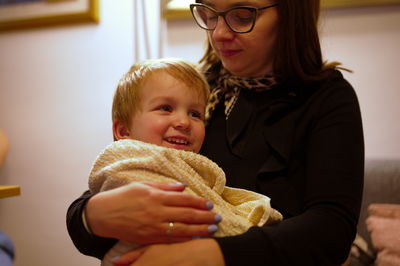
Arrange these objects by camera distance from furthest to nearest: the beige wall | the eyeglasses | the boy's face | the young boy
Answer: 1. the beige wall
2. the eyeglasses
3. the boy's face
4. the young boy

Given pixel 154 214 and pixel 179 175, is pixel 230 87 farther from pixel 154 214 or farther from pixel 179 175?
pixel 154 214

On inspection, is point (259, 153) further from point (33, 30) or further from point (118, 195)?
point (33, 30)

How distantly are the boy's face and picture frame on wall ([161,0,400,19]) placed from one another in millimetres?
932

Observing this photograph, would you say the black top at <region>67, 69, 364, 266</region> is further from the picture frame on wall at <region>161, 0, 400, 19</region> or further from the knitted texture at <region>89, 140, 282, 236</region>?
the picture frame on wall at <region>161, 0, 400, 19</region>

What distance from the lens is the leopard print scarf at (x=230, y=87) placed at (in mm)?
1148

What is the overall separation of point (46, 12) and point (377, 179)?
6.53 feet

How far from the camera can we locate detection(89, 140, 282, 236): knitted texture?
2.80 ft

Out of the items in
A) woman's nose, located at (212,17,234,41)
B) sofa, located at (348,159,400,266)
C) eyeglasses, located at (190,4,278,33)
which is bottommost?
sofa, located at (348,159,400,266)

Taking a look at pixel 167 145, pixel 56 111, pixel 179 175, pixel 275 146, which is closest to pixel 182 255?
pixel 179 175

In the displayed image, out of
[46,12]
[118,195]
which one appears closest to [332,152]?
[118,195]

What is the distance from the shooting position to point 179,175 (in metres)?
0.87

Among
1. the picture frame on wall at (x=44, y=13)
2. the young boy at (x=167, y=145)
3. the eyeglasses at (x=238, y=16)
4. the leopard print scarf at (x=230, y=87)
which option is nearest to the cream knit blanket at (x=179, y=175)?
the young boy at (x=167, y=145)

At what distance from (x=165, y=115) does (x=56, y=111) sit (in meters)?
1.53

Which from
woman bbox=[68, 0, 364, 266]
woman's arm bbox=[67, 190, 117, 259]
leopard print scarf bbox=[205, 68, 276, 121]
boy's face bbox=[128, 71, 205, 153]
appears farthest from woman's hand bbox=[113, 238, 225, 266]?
leopard print scarf bbox=[205, 68, 276, 121]
